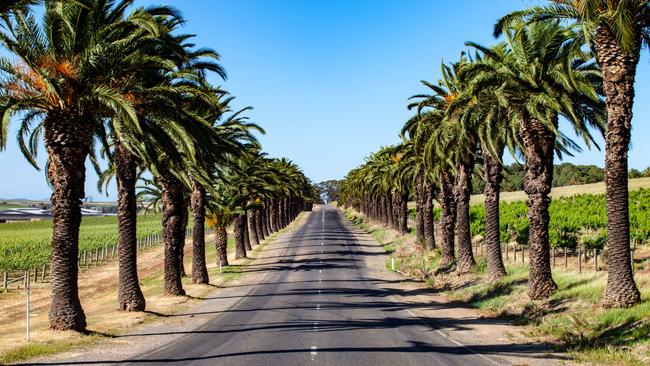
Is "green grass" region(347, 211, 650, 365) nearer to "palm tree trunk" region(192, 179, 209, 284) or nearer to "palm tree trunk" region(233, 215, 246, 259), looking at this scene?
"palm tree trunk" region(192, 179, 209, 284)

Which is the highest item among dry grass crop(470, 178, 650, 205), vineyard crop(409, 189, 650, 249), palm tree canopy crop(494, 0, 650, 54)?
palm tree canopy crop(494, 0, 650, 54)

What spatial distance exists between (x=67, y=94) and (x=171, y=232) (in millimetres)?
12450

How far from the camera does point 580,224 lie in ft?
150

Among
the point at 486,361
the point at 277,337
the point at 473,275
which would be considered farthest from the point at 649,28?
the point at 473,275

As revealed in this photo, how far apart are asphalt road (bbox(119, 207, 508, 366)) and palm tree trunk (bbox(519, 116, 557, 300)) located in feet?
15.8

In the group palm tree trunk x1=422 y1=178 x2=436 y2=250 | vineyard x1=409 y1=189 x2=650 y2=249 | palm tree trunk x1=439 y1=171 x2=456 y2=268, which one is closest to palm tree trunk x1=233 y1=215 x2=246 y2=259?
palm tree trunk x1=422 y1=178 x2=436 y2=250

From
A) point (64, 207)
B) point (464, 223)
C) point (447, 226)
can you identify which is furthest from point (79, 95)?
point (447, 226)

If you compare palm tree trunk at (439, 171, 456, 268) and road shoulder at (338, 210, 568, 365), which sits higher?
palm tree trunk at (439, 171, 456, 268)

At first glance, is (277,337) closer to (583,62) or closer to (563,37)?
(563,37)

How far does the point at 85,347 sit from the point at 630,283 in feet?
49.7

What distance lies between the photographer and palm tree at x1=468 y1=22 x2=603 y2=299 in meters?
22.0

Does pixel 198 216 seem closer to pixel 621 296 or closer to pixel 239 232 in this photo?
pixel 239 232

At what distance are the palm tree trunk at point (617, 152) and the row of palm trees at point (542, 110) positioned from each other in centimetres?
3

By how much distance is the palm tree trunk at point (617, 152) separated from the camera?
17.5 metres
